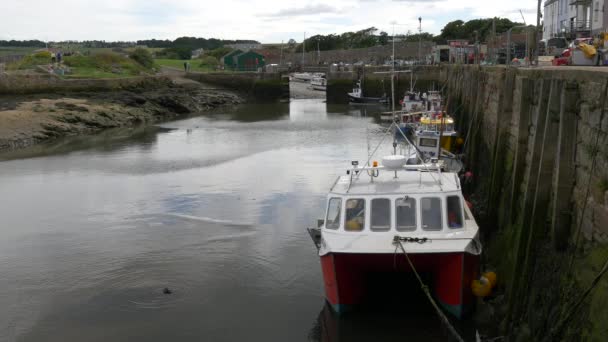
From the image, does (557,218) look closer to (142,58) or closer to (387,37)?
(142,58)

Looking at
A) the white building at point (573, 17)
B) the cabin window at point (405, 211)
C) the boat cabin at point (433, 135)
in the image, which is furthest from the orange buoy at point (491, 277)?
the white building at point (573, 17)

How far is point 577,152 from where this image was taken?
A: 983cm

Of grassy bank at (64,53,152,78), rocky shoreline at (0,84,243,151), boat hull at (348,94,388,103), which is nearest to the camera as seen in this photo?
rocky shoreline at (0,84,243,151)

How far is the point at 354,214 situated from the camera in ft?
41.3

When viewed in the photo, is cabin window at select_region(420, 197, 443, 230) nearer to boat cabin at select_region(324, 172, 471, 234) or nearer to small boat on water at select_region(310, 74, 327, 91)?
boat cabin at select_region(324, 172, 471, 234)

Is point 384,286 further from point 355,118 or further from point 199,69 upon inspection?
point 199,69

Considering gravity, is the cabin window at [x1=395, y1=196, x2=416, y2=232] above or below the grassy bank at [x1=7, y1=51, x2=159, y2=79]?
below

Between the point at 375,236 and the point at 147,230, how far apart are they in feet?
31.7

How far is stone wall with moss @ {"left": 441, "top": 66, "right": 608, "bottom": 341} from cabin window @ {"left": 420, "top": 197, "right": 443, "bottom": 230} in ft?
4.79

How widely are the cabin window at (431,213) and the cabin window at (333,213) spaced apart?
5.48ft

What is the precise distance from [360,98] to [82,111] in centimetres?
3302

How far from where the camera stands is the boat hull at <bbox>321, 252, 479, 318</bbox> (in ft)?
37.6

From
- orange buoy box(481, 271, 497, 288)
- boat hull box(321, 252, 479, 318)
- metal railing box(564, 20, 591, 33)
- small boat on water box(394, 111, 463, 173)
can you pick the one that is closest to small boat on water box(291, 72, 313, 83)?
metal railing box(564, 20, 591, 33)

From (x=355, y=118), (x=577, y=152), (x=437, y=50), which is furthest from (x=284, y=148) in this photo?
(x=437, y=50)
